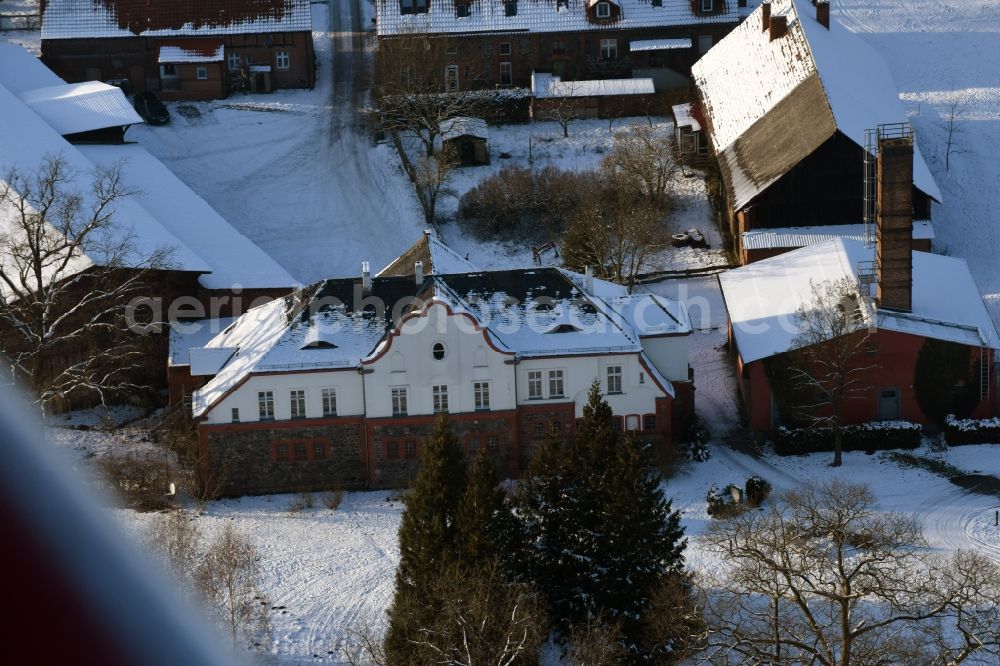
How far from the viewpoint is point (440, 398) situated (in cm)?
4697

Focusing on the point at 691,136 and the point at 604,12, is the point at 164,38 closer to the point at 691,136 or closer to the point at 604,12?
the point at 604,12

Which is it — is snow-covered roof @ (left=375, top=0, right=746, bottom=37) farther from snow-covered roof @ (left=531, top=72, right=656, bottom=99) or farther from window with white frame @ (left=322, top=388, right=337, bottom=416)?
window with white frame @ (left=322, top=388, right=337, bottom=416)

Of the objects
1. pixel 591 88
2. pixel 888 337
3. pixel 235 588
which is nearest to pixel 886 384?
pixel 888 337

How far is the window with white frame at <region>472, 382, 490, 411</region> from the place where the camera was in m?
46.9

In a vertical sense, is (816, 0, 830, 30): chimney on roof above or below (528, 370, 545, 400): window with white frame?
above

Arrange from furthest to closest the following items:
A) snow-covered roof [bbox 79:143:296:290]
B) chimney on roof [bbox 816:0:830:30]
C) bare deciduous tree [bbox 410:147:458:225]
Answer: chimney on roof [bbox 816:0:830:30]
bare deciduous tree [bbox 410:147:458:225]
snow-covered roof [bbox 79:143:296:290]

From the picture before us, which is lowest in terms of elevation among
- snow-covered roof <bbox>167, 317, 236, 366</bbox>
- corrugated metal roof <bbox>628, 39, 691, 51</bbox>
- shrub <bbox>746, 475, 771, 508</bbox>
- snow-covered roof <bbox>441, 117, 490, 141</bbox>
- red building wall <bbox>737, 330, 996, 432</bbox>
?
shrub <bbox>746, 475, 771, 508</bbox>

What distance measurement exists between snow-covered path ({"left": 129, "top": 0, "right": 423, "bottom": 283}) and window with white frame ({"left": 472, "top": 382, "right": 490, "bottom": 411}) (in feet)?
59.8

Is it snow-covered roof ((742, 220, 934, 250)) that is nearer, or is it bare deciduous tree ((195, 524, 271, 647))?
bare deciduous tree ((195, 524, 271, 647))

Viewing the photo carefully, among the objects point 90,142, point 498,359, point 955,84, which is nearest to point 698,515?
point 498,359

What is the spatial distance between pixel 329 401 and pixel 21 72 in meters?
34.9

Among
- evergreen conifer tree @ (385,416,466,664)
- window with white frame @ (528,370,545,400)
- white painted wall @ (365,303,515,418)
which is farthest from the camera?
window with white frame @ (528,370,545,400)

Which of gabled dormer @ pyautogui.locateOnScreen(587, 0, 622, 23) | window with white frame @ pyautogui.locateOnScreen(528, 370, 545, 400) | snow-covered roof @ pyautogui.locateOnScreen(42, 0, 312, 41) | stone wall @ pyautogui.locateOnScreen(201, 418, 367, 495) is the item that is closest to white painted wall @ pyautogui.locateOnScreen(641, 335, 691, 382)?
window with white frame @ pyautogui.locateOnScreen(528, 370, 545, 400)

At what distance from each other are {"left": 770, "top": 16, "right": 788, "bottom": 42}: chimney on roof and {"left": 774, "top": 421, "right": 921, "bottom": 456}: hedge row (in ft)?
84.1
